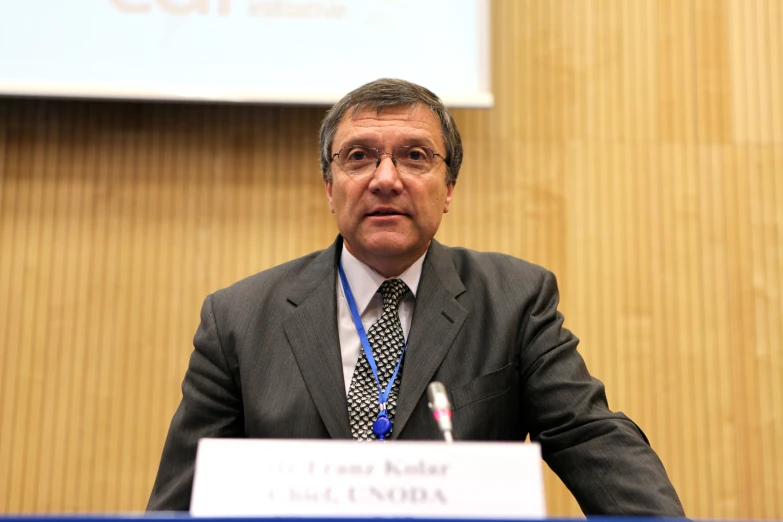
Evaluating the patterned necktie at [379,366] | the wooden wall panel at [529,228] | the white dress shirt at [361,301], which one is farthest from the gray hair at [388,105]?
the wooden wall panel at [529,228]

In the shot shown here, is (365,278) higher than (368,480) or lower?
higher

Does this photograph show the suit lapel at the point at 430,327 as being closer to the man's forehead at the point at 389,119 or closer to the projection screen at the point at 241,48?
the man's forehead at the point at 389,119

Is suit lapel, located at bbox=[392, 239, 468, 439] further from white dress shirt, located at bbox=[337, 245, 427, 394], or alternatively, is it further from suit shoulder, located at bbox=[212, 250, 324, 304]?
suit shoulder, located at bbox=[212, 250, 324, 304]

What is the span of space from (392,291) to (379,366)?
22 cm

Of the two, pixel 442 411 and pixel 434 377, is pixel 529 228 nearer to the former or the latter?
pixel 434 377

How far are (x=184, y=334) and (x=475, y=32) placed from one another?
1600 mm

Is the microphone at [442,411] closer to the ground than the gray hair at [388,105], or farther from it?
closer to the ground

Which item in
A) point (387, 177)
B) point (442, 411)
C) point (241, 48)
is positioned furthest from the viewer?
point (241, 48)

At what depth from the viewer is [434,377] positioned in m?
1.69

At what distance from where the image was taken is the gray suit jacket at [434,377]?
62.8 inches

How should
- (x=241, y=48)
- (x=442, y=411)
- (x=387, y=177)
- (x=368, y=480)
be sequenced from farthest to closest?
1. (x=241, y=48)
2. (x=387, y=177)
3. (x=442, y=411)
4. (x=368, y=480)

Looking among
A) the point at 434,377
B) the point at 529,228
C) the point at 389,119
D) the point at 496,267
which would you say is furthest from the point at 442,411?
the point at 529,228

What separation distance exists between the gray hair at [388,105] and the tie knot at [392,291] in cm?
33

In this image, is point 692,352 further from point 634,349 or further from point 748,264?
point 748,264
